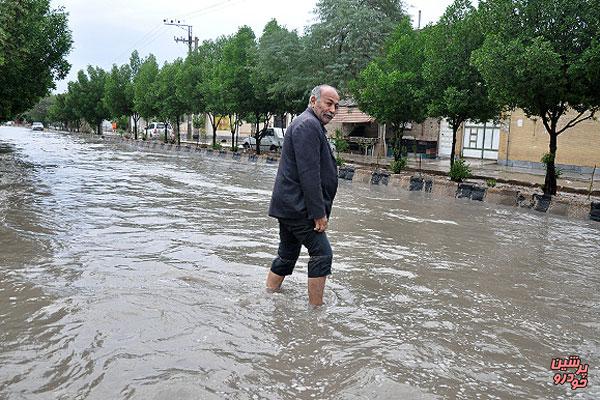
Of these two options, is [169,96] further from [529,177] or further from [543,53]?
[543,53]

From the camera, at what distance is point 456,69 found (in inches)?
624

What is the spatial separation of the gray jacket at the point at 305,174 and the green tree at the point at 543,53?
8432 mm

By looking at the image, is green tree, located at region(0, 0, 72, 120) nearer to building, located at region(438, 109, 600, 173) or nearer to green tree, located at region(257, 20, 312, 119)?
green tree, located at region(257, 20, 312, 119)

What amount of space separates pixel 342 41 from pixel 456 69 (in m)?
8.75

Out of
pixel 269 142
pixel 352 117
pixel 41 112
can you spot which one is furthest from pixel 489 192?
pixel 41 112

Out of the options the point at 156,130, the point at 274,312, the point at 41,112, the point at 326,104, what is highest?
the point at 41,112

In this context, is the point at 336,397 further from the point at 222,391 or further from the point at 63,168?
the point at 63,168

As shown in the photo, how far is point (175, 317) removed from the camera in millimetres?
4156

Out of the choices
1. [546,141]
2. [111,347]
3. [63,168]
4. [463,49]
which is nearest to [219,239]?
[111,347]

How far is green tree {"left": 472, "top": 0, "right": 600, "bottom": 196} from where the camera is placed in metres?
11.0

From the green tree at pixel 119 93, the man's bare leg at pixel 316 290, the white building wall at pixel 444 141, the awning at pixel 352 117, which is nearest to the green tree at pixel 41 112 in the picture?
the green tree at pixel 119 93

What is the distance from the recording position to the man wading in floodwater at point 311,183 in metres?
4.14

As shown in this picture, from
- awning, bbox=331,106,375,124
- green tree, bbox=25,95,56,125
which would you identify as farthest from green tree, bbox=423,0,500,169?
green tree, bbox=25,95,56,125

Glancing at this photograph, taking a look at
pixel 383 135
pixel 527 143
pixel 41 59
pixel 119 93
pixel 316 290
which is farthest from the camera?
pixel 119 93
